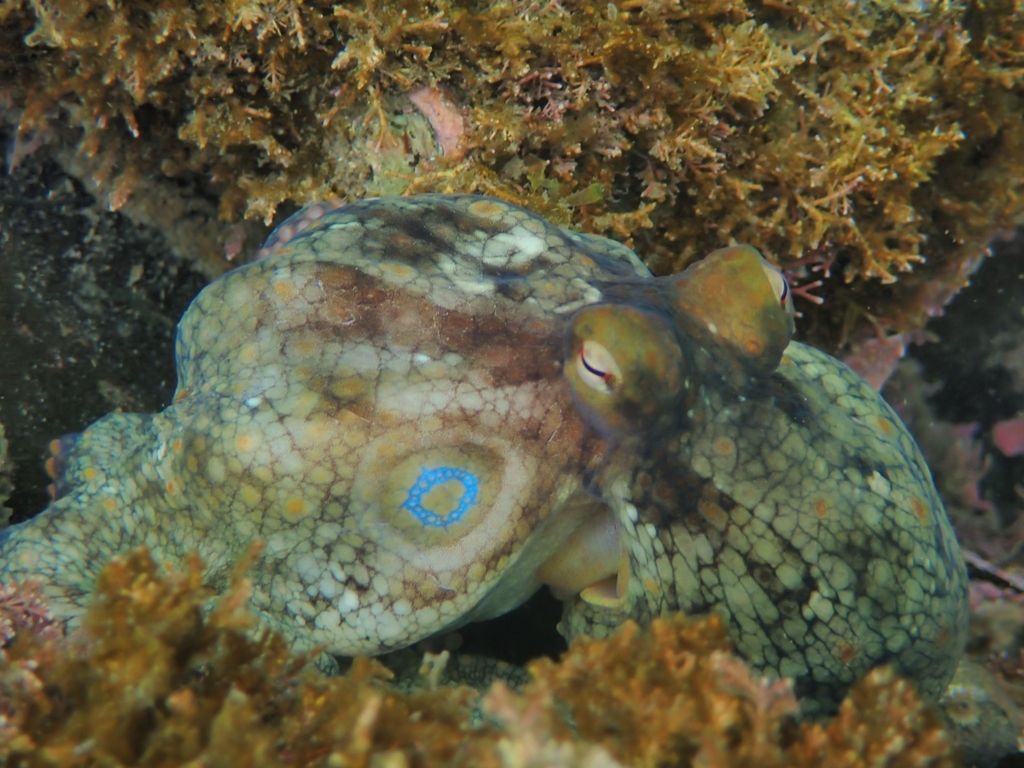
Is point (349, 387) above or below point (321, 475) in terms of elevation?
above

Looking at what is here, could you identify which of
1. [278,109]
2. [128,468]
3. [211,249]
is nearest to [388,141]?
[278,109]

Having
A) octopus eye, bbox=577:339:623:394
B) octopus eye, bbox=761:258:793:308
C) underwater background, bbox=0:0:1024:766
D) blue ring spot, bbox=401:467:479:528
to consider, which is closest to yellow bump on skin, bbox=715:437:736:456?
octopus eye, bbox=577:339:623:394

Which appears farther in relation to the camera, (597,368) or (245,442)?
(245,442)

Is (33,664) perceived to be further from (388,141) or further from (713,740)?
(388,141)

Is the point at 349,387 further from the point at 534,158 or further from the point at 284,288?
the point at 534,158

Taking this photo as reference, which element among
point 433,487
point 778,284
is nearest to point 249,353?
point 433,487
